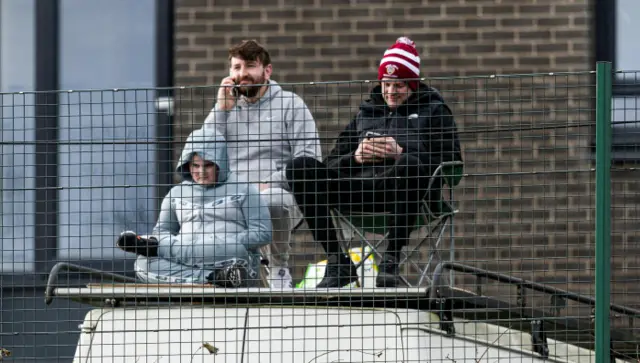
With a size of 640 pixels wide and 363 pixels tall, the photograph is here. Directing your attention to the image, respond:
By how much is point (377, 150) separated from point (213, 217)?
737 millimetres

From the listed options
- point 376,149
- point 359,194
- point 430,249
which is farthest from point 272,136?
point 430,249

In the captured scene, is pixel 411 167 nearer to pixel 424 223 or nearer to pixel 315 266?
pixel 424 223

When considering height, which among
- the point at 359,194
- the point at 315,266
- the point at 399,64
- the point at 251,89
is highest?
the point at 399,64

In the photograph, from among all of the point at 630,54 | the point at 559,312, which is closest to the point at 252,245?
the point at 559,312

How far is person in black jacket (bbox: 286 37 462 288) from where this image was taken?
5.20 m

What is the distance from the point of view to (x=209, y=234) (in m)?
5.54

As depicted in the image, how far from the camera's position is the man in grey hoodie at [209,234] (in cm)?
543

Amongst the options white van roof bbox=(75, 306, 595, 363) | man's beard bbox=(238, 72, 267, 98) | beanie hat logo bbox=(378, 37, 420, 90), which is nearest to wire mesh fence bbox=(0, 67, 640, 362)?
white van roof bbox=(75, 306, 595, 363)

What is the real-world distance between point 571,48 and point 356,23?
1.47 meters

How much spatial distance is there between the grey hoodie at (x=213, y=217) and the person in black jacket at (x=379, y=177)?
22 cm

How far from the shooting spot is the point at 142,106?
8.90 m

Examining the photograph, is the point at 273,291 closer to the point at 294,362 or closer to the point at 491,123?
the point at 294,362

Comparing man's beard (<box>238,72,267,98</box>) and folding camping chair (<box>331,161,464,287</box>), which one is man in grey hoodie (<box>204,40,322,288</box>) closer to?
man's beard (<box>238,72,267,98</box>)

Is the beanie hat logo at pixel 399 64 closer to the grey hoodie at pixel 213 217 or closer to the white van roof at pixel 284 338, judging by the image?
the grey hoodie at pixel 213 217
